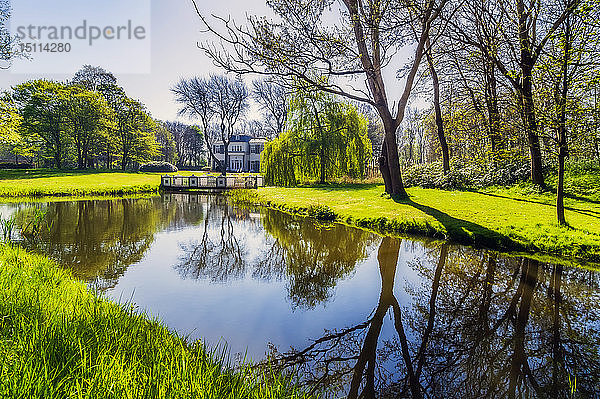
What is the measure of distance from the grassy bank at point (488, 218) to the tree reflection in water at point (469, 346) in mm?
1838

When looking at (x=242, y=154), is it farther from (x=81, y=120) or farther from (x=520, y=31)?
(x=520, y=31)

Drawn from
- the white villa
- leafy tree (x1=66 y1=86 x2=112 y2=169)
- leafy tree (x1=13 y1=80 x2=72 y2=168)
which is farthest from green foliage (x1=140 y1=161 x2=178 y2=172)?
the white villa

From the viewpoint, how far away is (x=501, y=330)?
3.76 m

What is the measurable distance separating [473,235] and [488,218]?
1.66m

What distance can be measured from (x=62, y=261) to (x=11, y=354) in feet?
14.8

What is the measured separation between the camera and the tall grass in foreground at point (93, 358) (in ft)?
6.48

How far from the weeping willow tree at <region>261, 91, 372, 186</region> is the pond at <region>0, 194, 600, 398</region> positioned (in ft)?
49.2

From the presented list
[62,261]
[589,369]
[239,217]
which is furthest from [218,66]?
[589,369]

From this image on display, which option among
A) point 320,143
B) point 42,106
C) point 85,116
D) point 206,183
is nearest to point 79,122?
point 85,116

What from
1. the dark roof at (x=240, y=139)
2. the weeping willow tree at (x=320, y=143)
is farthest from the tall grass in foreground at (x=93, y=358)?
the dark roof at (x=240, y=139)

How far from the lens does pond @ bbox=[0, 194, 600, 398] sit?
3.01 m

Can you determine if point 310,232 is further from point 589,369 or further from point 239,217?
point 589,369

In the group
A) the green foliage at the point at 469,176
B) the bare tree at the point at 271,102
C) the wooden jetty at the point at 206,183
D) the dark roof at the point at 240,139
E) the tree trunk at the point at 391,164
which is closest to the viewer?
the tree trunk at the point at 391,164

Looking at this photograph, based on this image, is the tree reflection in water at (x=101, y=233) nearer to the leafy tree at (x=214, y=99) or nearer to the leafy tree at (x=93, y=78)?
the leafy tree at (x=214, y=99)
